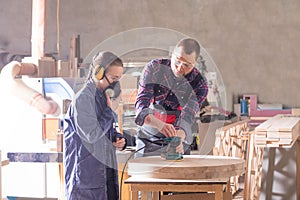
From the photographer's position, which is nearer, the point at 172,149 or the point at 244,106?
the point at 172,149

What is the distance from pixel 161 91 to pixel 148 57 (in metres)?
4.49

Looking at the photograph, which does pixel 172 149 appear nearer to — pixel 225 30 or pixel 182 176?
pixel 182 176

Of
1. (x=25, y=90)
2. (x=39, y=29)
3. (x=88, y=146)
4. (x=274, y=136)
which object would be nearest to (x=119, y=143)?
(x=88, y=146)

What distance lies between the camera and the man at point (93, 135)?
321cm

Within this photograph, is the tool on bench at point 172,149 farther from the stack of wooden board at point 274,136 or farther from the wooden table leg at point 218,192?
the stack of wooden board at point 274,136

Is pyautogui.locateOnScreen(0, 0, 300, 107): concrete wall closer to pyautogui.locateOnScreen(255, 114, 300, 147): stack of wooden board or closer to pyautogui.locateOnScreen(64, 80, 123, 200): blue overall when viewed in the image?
pyautogui.locateOnScreen(255, 114, 300, 147): stack of wooden board

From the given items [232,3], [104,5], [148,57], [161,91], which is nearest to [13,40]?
[104,5]

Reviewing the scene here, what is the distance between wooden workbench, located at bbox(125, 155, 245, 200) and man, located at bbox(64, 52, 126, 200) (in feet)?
1.08

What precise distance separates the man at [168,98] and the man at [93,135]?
0.82ft

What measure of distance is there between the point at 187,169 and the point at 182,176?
0.15 ft

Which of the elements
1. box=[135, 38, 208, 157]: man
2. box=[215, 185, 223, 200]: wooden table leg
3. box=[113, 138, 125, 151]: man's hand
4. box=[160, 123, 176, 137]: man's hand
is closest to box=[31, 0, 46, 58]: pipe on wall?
box=[135, 38, 208, 157]: man

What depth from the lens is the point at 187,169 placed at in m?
2.91

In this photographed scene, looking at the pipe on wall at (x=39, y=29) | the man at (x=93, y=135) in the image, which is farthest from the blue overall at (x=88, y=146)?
the pipe on wall at (x=39, y=29)

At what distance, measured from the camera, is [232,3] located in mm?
8156
